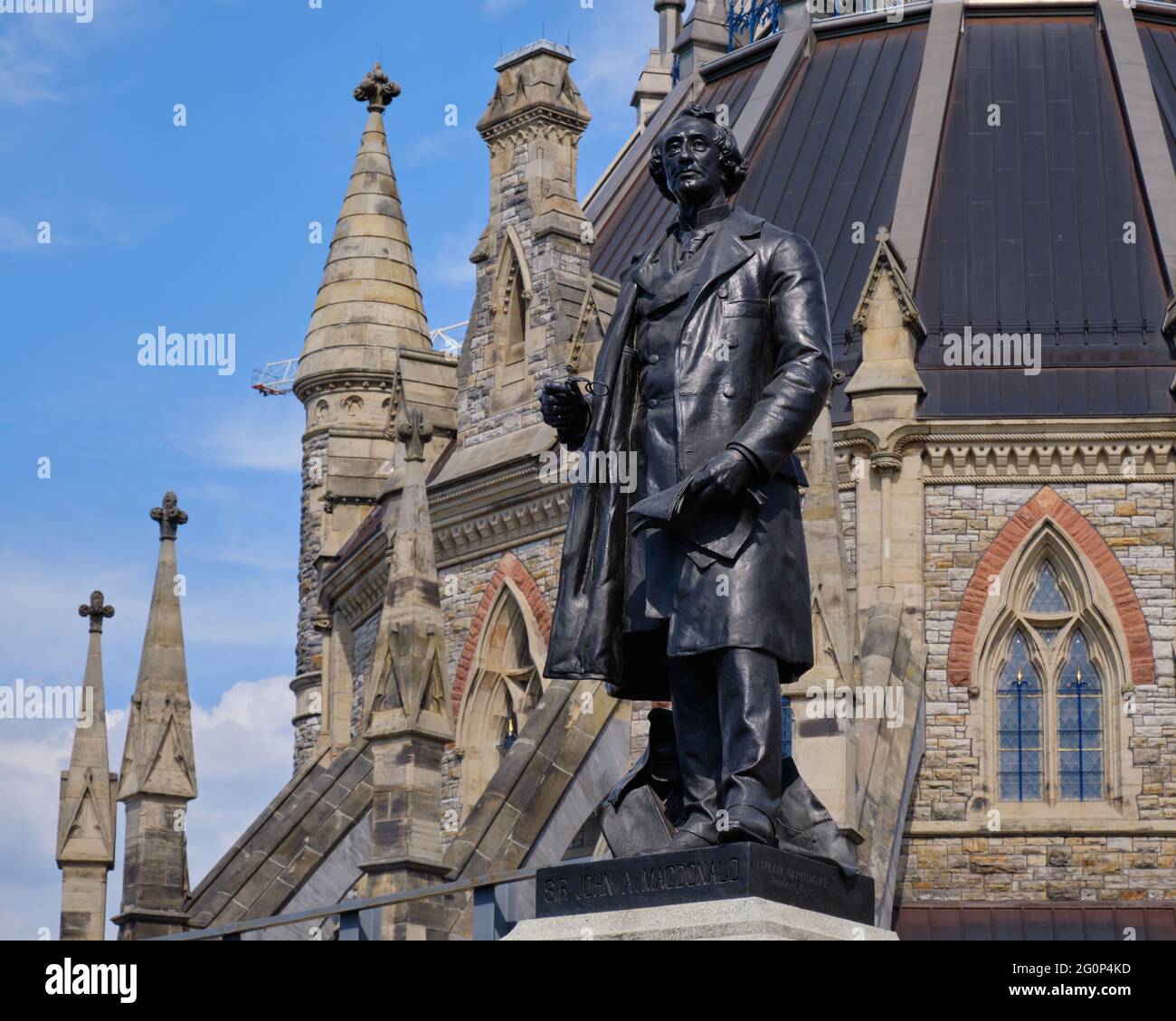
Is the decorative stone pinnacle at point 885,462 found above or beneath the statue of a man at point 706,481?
above

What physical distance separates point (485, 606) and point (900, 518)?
219 inches

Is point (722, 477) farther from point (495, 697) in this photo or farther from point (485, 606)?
point (495, 697)

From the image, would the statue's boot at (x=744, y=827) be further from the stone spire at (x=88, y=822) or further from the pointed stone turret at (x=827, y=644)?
the stone spire at (x=88, y=822)

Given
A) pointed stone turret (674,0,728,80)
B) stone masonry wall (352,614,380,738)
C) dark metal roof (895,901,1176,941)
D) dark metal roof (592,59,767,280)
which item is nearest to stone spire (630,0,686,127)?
pointed stone turret (674,0,728,80)

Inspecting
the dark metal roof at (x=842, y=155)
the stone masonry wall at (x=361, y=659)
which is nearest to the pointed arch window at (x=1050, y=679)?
the dark metal roof at (x=842, y=155)

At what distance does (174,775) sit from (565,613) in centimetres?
1883

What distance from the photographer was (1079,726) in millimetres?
25391

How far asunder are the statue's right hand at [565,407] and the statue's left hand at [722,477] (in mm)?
852

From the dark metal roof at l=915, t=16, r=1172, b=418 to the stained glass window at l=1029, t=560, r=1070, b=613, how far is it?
5.85ft

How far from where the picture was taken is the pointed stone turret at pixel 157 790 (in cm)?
2547

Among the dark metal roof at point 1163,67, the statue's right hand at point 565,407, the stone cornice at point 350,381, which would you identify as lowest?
the statue's right hand at point 565,407

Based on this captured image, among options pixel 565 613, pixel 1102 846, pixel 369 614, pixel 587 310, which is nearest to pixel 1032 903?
pixel 1102 846

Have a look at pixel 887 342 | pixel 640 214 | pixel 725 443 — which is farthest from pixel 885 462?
pixel 725 443
